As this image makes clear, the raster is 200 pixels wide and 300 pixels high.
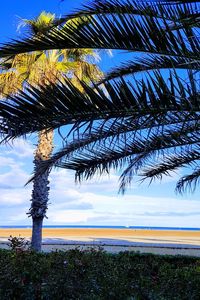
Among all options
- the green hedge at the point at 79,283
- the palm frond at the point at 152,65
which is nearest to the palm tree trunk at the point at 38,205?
the palm frond at the point at 152,65

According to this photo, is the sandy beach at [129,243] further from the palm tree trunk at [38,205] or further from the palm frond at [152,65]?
the palm frond at [152,65]

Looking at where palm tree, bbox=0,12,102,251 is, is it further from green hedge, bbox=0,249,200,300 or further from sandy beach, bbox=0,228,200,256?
green hedge, bbox=0,249,200,300

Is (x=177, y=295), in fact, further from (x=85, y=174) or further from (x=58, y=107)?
(x=85, y=174)

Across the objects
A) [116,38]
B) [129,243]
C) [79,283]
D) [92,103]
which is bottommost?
[79,283]

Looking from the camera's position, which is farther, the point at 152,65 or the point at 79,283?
the point at 152,65

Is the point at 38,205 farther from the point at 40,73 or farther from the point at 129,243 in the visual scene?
the point at 129,243

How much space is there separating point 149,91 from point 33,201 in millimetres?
11299

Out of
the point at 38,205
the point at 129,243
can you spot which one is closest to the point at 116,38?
the point at 38,205

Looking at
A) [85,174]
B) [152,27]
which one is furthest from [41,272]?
[85,174]

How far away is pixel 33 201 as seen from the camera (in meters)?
15.3

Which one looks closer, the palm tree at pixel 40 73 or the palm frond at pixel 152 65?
the palm frond at pixel 152 65

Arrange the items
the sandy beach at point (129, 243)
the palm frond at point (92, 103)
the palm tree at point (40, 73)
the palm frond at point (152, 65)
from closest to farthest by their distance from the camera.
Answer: the palm frond at point (92, 103), the palm frond at point (152, 65), the palm tree at point (40, 73), the sandy beach at point (129, 243)

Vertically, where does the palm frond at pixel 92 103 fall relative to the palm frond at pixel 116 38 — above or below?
below

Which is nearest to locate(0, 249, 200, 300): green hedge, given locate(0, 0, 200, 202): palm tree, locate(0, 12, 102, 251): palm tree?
locate(0, 0, 200, 202): palm tree
